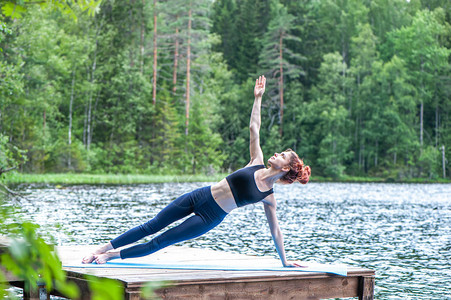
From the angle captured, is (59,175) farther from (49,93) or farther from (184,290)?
(184,290)

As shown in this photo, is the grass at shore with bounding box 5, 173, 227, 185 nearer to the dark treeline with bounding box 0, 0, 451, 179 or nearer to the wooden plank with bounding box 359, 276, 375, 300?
the dark treeline with bounding box 0, 0, 451, 179

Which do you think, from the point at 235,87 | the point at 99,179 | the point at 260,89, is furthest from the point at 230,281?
the point at 235,87

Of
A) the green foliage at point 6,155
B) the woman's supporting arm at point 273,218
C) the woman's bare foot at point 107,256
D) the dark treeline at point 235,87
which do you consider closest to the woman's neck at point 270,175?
the woman's supporting arm at point 273,218

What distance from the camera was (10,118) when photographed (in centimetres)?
3697

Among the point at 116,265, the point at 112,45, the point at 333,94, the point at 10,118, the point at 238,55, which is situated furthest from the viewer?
the point at 238,55

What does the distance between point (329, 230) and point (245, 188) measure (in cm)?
1187

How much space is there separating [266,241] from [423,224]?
6.65 metres

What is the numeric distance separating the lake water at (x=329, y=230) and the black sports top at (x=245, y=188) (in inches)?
59.4

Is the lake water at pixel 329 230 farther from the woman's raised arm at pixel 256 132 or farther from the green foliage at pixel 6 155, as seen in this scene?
the woman's raised arm at pixel 256 132

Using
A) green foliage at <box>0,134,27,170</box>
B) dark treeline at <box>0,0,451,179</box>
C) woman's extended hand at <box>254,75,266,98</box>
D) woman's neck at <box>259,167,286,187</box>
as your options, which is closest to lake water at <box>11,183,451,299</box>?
green foliage at <box>0,134,27,170</box>

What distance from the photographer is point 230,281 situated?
5645 millimetres

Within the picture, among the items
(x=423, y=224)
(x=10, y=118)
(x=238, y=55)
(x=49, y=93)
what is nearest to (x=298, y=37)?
(x=238, y=55)

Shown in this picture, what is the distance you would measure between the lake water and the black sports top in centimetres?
151

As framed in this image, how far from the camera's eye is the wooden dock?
5348 millimetres
